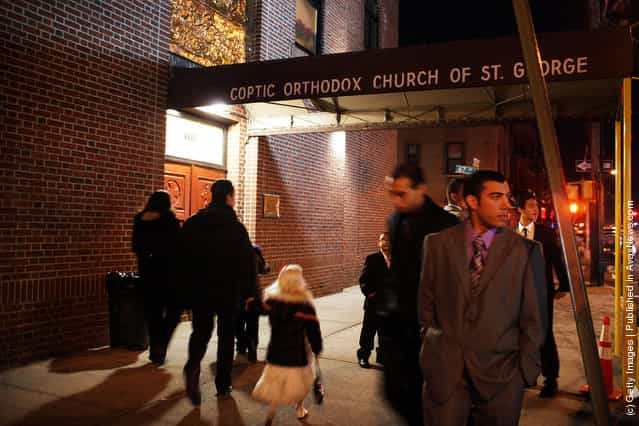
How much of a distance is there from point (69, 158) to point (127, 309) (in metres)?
2.04

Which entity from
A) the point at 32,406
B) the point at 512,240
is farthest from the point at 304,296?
the point at 32,406

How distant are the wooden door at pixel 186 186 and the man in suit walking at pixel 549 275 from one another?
553cm

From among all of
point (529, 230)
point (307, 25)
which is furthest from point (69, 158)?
point (307, 25)

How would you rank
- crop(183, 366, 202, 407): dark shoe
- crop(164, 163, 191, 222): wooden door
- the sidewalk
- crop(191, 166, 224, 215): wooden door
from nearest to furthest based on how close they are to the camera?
the sidewalk, crop(183, 366, 202, 407): dark shoe, crop(164, 163, 191, 222): wooden door, crop(191, 166, 224, 215): wooden door

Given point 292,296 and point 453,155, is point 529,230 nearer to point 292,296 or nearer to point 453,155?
point 292,296

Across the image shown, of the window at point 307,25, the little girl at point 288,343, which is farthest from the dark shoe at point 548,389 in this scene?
the window at point 307,25

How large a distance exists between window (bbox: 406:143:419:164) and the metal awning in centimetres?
1719

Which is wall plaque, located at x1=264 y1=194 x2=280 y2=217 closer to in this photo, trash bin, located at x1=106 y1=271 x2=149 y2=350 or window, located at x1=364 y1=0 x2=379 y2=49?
trash bin, located at x1=106 y1=271 x2=149 y2=350

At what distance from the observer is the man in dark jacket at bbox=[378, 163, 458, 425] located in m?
3.54

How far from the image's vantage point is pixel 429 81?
23.6ft

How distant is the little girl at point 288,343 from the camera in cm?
443

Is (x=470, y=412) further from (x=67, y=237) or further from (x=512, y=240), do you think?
(x=67, y=237)

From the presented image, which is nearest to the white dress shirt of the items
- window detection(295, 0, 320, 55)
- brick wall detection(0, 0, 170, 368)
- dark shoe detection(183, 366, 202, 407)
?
dark shoe detection(183, 366, 202, 407)

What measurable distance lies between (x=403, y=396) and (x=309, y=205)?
9.43m
